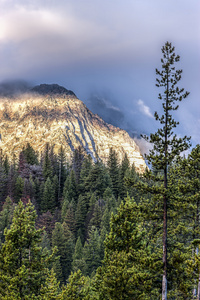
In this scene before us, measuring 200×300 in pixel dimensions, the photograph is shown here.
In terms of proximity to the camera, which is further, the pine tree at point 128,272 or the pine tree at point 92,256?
the pine tree at point 92,256

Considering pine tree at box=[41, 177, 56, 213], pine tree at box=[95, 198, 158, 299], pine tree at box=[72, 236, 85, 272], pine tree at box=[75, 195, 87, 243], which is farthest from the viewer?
pine tree at box=[41, 177, 56, 213]

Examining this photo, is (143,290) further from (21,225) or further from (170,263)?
(21,225)

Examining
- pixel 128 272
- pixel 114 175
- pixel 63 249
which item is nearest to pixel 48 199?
pixel 114 175

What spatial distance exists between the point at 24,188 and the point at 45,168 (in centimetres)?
1271

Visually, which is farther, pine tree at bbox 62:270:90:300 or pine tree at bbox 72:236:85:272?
pine tree at bbox 72:236:85:272

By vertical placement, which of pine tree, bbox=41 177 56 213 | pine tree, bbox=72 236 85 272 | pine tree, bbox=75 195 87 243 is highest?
pine tree, bbox=41 177 56 213

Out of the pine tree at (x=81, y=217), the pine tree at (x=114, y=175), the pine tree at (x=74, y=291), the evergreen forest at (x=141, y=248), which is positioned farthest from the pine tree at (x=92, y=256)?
the pine tree at (x=74, y=291)

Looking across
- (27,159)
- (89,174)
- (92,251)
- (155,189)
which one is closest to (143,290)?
(155,189)

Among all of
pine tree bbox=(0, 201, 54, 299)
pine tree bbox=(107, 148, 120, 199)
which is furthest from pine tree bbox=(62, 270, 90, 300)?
pine tree bbox=(107, 148, 120, 199)

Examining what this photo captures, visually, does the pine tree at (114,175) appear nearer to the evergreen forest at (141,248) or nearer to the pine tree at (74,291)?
the evergreen forest at (141,248)

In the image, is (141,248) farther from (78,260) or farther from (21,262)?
(78,260)

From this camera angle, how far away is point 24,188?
→ 5809 centimetres

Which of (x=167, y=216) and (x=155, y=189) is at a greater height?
(x=155, y=189)

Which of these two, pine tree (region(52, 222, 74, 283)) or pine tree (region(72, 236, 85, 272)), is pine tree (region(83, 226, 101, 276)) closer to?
pine tree (region(72, 236, 85, 272))
